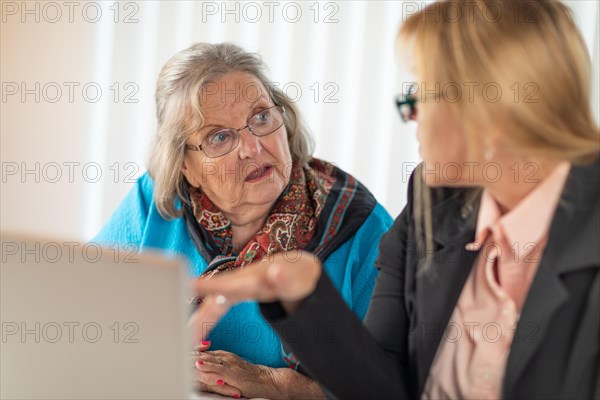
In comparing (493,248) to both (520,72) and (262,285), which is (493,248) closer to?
(520,72)

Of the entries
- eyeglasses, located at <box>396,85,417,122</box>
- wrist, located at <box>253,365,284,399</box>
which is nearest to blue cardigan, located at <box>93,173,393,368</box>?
wrist, located at <box>253,365,284,399</box>

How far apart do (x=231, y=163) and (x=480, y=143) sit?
0.92m

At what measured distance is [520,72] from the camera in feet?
3.84

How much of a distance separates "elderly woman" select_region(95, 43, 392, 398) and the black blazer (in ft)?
1.66

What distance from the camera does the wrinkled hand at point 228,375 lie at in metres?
1.68

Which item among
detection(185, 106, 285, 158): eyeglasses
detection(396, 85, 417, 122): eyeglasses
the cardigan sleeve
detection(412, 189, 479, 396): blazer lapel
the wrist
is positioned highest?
detection(396, 85, 417, 122): eyeglasses

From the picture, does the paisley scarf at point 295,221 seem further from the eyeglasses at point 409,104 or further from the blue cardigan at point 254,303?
the eyeglasses at point 409,104

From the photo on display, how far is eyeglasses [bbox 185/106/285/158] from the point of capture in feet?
6.66

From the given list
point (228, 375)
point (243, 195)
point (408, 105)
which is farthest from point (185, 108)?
point (408, 105)

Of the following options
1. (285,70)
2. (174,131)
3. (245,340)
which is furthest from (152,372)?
(285,70)

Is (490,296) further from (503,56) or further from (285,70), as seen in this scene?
(285,70)

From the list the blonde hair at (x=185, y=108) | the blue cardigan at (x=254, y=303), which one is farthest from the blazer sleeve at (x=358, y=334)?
the blonde hair at (x=185, y=108)

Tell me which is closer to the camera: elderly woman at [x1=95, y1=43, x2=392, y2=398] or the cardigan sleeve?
elderly woman at [x1=95, y1=43, x2=392, y2=398]

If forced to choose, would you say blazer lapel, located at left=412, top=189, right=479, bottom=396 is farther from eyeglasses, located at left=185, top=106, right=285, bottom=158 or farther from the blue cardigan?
eyeglasses, located at left=185, top=106, right=285, bottom=158
